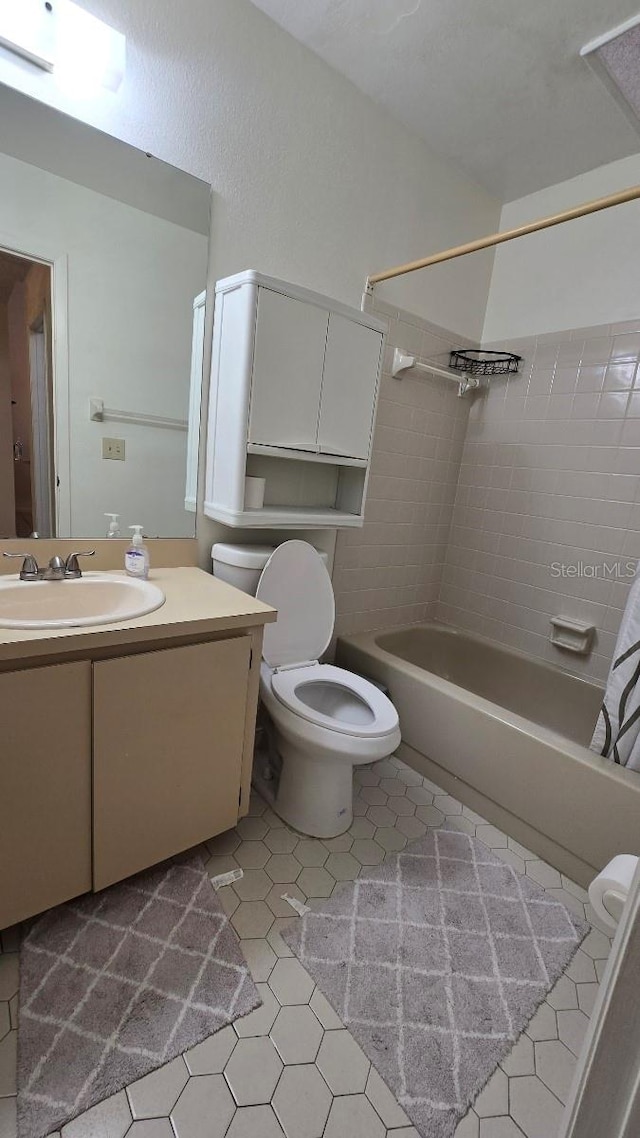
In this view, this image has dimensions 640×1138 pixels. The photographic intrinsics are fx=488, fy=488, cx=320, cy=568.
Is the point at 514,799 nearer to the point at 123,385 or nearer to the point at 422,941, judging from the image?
the point at 422,941

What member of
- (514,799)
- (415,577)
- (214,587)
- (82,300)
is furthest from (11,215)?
(514,799)

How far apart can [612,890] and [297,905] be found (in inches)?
45.0

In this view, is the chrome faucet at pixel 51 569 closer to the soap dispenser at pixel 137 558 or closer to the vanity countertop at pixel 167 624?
the vanity countertop at pixel 167 624

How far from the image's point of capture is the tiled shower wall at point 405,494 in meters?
2.19

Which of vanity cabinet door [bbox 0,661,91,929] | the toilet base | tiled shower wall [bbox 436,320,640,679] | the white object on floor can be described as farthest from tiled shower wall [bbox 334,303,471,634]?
the white object on floor

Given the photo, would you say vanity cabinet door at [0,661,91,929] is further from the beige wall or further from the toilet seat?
the beige wall

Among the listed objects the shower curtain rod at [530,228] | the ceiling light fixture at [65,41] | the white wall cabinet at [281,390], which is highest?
the ceiling light fixture at [65,41]

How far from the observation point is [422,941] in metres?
1.28

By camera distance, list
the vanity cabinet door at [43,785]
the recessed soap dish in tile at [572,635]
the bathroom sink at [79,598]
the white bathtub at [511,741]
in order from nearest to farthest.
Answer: the vanity cabinet door at [43,785] < the bathroom sink at [79,598] < the white bathtub at [511,741] < the recessed soap dish in tile at [572,635]

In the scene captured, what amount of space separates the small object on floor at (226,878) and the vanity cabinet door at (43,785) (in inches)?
15.0

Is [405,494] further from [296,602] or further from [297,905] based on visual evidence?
[297,905]

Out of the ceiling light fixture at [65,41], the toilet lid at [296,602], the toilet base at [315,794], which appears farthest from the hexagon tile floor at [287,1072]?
the ceiling light fixture at [65,41]

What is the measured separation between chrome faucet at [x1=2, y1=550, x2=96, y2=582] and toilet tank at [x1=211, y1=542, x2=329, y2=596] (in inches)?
17.7

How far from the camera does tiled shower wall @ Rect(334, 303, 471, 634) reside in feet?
7.18
